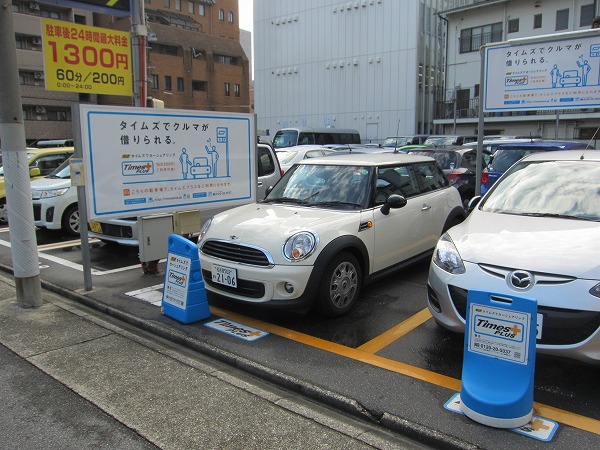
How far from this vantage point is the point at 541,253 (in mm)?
3520

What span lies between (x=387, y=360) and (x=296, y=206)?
2.15 m

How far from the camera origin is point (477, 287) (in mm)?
3566

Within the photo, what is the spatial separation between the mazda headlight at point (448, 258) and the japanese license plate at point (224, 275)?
1880mm

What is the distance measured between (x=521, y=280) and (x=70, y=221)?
8.22 metres

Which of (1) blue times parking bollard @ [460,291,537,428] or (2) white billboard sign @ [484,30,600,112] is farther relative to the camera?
(2) white billboard sign @ [484,30,600,112]

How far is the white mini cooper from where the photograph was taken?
4.50 m

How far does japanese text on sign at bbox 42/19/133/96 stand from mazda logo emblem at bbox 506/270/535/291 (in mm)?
5065

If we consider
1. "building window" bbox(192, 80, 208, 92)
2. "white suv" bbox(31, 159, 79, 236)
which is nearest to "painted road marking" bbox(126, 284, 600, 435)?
"white suv" bbox(31, 159, 79, 236)

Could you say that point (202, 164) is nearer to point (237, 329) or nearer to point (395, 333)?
point (237, 329)

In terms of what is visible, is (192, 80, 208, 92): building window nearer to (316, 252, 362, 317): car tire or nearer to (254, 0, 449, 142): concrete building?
(254, 0, 449, 142): concrete building

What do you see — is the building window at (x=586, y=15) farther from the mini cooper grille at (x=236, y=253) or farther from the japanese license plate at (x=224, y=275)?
the japanese license plate at (x=224, y=275)

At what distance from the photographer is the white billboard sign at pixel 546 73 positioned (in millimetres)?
6562

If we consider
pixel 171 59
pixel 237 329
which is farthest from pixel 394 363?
pixel 171 59

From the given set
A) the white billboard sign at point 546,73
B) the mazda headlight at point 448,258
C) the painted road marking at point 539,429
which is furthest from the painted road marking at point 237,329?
the white billboard sign at point 546,73
